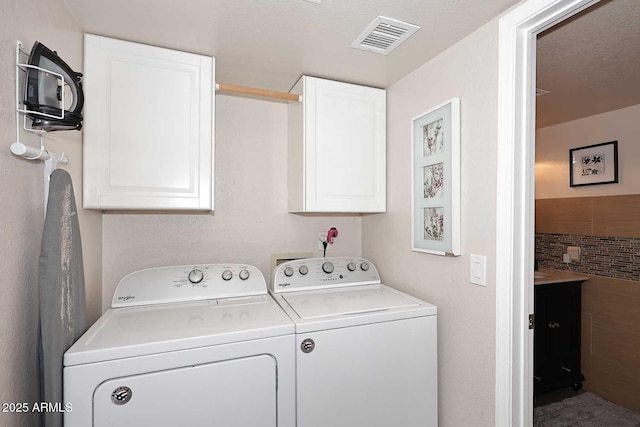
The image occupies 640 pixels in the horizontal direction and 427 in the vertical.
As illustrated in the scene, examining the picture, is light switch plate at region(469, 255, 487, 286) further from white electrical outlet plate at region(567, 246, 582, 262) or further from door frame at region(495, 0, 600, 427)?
white electrical outlet plate at region(567, 246, 582, 262)

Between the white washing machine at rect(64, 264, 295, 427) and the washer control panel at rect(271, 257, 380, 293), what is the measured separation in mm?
348

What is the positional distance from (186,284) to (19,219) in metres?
0.82

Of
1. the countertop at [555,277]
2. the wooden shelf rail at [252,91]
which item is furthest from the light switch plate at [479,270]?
the countertop at [555,277]

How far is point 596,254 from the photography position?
108 inches

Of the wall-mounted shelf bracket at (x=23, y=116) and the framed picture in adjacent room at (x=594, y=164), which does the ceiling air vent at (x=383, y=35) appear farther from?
the framed picture in adjacent room at (x=594, y=164)

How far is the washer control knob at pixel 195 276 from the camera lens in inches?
67.0

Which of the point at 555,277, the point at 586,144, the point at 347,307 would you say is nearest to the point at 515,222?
the point at 347,307

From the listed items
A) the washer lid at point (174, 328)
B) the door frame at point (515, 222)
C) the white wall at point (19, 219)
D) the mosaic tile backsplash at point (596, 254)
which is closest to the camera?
the white wall at point (19, 219)

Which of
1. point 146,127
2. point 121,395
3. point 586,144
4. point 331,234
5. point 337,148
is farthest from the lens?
point 586,144

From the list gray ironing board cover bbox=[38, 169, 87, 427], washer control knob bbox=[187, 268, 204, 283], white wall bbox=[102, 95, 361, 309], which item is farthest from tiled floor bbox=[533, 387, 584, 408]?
gray ironing board cover bbox=[38, 169, 87, 427]

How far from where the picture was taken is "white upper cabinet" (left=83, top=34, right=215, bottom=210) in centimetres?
146

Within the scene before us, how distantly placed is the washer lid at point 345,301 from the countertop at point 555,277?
1.53 m

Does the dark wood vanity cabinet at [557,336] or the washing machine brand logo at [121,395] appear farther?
the dark wood vanity cabinet at [557,336]

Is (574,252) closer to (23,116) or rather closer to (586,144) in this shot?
(586,144)
